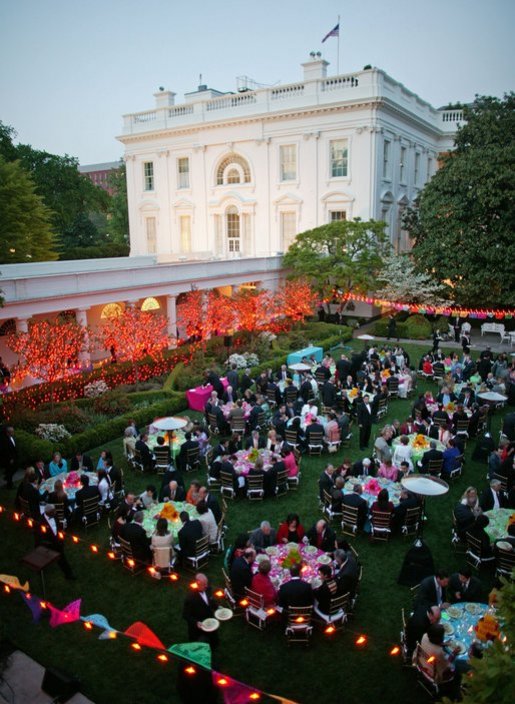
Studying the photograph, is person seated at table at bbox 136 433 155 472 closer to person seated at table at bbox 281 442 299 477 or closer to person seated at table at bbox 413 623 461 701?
person seated at table at bbox 281 442 299 477

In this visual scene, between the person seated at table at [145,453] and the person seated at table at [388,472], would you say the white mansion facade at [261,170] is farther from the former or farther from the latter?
the person seated at table at [388,472]

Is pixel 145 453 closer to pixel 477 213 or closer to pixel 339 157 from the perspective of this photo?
pixel 477 213

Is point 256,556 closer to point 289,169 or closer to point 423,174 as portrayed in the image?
point 289,169

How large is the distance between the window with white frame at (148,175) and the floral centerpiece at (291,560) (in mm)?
37974

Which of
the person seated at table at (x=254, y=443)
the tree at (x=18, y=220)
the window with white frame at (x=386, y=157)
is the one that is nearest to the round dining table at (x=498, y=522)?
the person seated at table at (x=254, y=443)

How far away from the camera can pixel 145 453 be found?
1374 cm

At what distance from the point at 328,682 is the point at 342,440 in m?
8.50

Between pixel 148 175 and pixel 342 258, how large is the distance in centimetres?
2052

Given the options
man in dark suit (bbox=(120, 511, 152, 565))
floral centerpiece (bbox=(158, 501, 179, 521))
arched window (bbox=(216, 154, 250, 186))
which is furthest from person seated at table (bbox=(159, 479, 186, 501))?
arched window (bbox=(216, 154, 250, 186))

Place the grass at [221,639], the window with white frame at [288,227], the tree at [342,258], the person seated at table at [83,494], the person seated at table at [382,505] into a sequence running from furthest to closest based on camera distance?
the window with white frame at [288,227] < the tree at [342,258] < the person seated at table at [83,494] < the person seated at table at [382,505] < the grass at [221,639]

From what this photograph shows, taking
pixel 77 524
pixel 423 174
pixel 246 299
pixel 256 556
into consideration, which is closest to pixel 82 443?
pixel 77 524

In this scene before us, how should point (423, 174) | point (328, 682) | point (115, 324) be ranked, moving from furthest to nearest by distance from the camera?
1. point (423, 174)
2. point (115, 324)
3. point (328, 682)

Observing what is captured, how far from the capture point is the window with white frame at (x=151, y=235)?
42.4m

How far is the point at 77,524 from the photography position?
1146 centimetres
